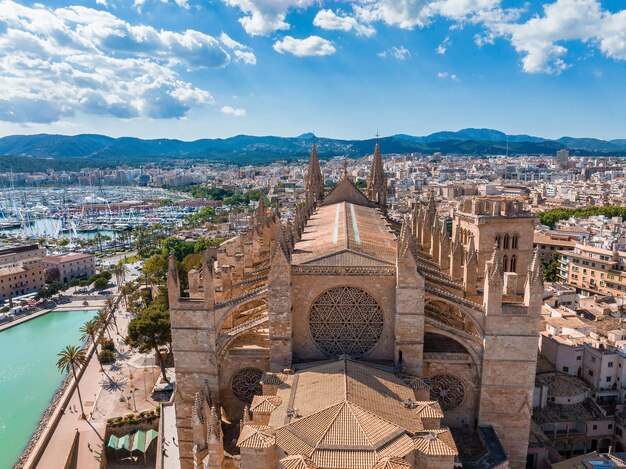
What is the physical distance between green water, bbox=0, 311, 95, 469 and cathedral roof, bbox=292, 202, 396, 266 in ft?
87.0

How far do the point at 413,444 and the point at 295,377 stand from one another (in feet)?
22.2

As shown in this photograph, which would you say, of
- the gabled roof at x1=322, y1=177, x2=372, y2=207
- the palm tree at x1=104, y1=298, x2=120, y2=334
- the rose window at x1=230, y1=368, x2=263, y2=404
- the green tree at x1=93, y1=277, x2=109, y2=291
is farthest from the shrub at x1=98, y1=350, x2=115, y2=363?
the green tree at x1=93, y1=277, x2=109, y2=291

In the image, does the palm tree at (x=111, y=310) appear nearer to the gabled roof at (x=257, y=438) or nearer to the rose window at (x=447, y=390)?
the rose window at (x=447, y=390)

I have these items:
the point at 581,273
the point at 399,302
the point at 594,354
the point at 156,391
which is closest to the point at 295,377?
the point at 399,302

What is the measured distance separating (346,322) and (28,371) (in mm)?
40534

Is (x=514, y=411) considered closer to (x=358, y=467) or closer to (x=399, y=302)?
(x=399, y=302)

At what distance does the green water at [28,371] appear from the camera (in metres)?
36.9

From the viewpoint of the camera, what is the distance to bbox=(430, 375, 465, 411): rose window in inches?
952

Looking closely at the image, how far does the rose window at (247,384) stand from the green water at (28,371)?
2051 centimetres

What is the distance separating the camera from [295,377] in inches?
859

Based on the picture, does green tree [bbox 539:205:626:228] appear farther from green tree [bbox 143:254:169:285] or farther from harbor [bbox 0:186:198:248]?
harbor [bbox 0:186:198:248]

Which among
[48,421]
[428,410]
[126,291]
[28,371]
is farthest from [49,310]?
[428,410]

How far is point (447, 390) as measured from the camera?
2427 cm

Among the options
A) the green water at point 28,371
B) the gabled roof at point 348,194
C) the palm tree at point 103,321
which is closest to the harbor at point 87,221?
the green water at point 28,371
